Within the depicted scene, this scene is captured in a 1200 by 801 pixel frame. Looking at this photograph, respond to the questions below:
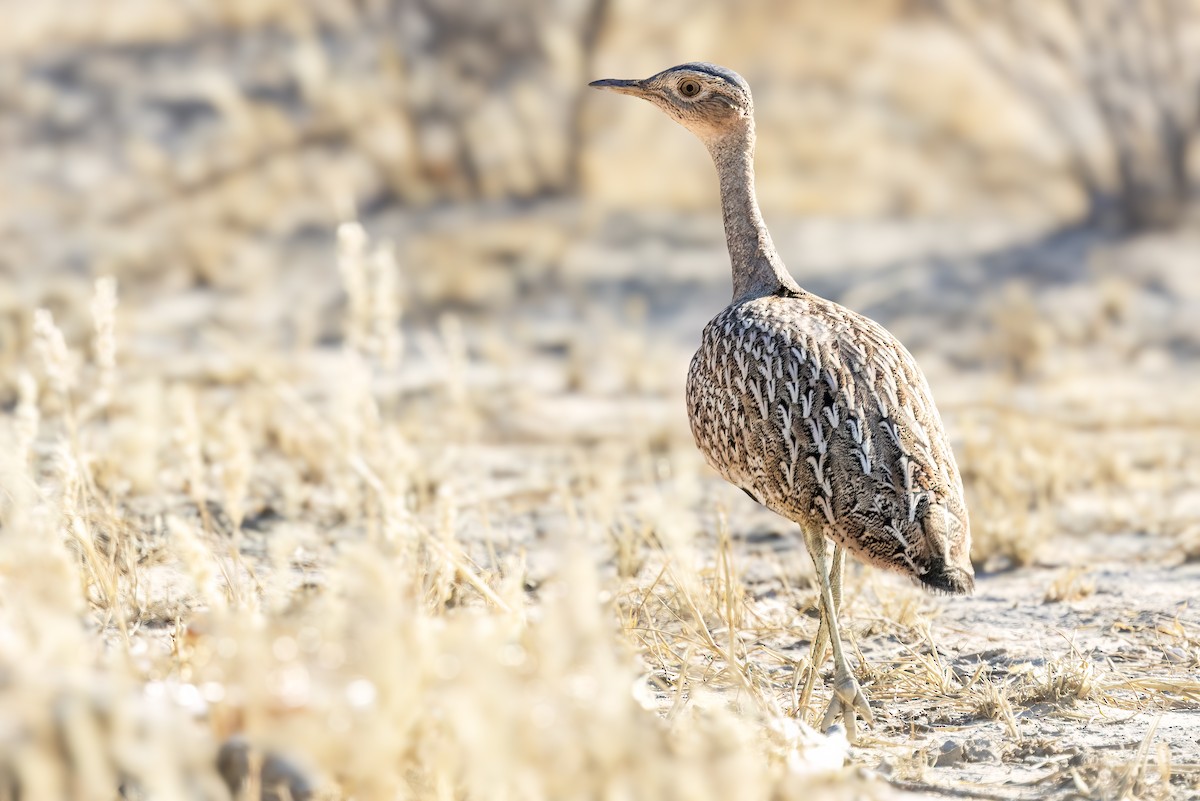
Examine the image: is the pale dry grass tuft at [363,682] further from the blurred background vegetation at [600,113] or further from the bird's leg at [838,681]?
the blurred background vegetation at [600,113]

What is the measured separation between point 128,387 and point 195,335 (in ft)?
5.38

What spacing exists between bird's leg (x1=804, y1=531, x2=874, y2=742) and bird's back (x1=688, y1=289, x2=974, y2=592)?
0.08 meters

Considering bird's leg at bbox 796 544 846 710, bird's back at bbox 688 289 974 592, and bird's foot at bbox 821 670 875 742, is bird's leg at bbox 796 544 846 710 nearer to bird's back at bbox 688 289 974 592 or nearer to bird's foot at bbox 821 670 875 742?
bird's foot at bbox 821 670 875 742

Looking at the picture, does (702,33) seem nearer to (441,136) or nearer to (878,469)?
(441,136)

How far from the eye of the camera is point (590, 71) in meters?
10.4

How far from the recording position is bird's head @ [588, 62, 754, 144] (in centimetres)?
399

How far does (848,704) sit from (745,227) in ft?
5.06

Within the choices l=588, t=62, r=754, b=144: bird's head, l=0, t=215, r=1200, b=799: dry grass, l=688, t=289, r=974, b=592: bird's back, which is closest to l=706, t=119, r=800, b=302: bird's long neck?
l=588, t=62, r=754, b=144: bird's head

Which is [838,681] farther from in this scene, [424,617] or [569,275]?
[569,275]

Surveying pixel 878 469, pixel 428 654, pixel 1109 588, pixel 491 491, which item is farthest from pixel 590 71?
pixel 428 654

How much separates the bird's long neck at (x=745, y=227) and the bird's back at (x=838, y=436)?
380 mm

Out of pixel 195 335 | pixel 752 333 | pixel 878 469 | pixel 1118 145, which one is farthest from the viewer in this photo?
pixel 1118 145

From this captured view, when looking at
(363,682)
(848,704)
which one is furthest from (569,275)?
(363,682)

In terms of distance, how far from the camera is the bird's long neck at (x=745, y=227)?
3863 mm
